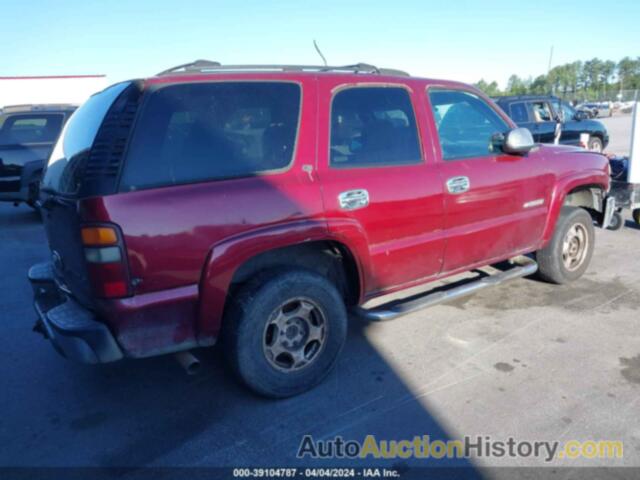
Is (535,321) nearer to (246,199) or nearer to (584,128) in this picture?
(246,199)

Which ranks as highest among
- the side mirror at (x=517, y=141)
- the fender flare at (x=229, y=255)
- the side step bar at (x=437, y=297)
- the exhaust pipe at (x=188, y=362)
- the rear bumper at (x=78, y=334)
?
the side mirror at (x=517, y=141)

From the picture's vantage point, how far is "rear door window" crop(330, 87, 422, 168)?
10.3 ft

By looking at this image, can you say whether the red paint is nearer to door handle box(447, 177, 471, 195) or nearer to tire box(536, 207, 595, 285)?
door handle box(447, 177, 471, 195)

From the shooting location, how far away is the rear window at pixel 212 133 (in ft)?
8.12

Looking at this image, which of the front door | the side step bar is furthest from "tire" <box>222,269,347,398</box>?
the front door

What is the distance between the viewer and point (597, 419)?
2.74m

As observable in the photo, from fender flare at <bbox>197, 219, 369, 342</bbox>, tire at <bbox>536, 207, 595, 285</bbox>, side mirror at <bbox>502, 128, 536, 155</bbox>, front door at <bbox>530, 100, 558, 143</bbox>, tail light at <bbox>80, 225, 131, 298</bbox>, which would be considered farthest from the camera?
front door at <bbox>530, 100, 558, 143</bbox>

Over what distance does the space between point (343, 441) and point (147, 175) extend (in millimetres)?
1755

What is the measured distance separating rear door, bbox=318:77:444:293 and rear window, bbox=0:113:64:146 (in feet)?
25.2

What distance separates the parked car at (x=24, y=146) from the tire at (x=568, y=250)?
26.1ft

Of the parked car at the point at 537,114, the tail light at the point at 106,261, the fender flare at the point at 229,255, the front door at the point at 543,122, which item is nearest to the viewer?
the tail light at the point at 106,261

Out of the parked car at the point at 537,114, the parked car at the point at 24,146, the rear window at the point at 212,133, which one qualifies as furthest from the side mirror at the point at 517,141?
the parked car at the point at 24,146

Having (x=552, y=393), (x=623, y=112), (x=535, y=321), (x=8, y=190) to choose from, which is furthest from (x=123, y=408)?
(x=623, y=112)

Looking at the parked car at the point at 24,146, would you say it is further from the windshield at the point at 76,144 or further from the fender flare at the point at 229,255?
the fender flare at the point at 229,255
